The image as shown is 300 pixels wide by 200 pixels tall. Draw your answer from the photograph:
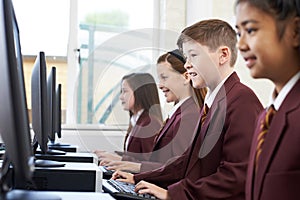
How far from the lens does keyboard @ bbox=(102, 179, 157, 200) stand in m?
1.53

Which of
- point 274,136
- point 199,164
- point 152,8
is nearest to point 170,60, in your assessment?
point 199,164

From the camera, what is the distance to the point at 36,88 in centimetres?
159

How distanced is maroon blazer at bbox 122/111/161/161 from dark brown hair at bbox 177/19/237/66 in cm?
115

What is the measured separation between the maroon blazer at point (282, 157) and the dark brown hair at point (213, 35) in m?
0.74

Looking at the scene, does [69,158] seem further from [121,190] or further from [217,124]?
[217,124]

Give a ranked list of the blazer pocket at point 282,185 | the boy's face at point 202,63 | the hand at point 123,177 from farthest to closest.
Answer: the hand at point 123,177 < the boy's face at point 202,63 < the blazer pocket at point 282,185

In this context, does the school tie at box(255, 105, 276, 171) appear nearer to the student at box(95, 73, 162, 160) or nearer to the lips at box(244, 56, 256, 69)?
the lips at box(244, 56, 256, 69)

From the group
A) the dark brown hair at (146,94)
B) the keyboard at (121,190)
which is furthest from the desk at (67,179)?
the dark brown hair at (146,94)

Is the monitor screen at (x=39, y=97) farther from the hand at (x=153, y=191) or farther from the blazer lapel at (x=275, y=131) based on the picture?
the blazer lapel at (x=275, y=131)

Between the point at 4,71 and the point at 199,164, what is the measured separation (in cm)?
85

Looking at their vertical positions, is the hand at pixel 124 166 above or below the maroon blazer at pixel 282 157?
below

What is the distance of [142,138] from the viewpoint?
2.99 m

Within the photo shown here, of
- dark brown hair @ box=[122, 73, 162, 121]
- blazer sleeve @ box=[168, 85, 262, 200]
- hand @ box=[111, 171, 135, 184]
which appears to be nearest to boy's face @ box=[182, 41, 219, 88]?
blazer sleeve @ box=[168, 85, 262, 200]

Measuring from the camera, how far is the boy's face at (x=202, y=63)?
1734 mm
